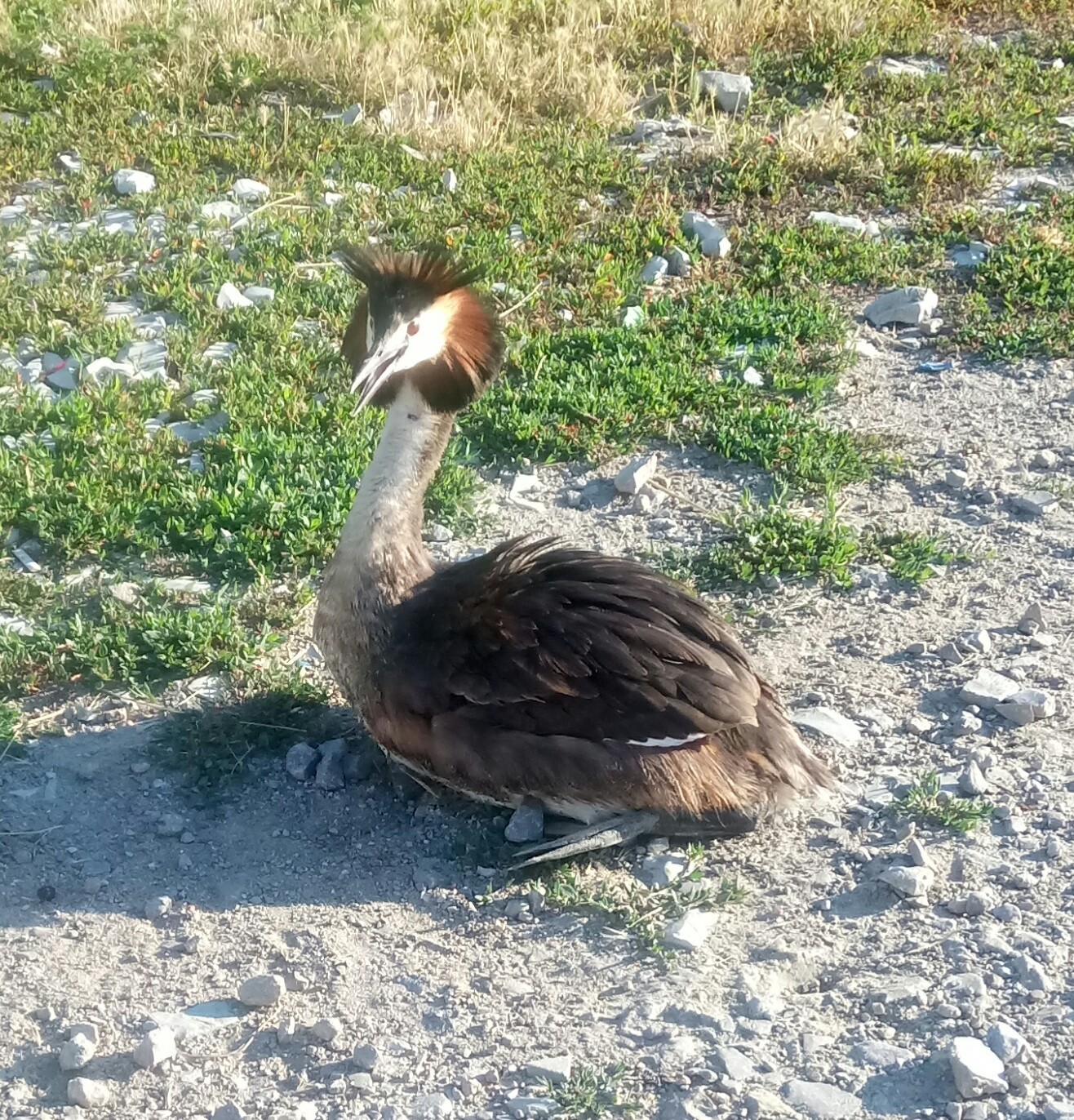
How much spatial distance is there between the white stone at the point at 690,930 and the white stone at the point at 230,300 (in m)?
4.52

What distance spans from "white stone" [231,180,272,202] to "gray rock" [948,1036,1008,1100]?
6.59 metres

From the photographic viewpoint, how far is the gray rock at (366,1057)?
155 inches

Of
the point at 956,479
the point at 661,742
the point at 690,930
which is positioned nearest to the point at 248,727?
the point at 661,742

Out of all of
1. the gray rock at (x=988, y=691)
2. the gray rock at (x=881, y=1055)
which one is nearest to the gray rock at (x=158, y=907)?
the gray rock at (x=881, y=1055)

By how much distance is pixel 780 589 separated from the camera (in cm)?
596

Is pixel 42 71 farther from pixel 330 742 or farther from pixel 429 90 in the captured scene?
pixel 330 742

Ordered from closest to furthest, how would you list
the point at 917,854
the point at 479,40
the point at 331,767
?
the point at 917,854 < the point at 331,767 < the point at 479,40

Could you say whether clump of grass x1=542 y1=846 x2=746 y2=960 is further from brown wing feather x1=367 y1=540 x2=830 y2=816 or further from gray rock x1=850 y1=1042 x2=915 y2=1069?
gray rock x1=850 y1=1042 x2=915 y2=1069

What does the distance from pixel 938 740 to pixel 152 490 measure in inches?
132

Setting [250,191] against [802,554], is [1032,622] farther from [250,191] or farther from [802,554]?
[250,191]

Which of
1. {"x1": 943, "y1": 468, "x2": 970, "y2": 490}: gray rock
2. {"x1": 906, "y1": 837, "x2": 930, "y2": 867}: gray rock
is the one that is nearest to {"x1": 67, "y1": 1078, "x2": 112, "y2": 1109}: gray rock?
{"x1": 906, "y1": 837, "x2": 930, "y2": 867}: gray rock

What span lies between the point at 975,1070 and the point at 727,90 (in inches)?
313

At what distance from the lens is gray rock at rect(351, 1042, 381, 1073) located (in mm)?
3945

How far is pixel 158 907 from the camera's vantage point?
14.7 ft
